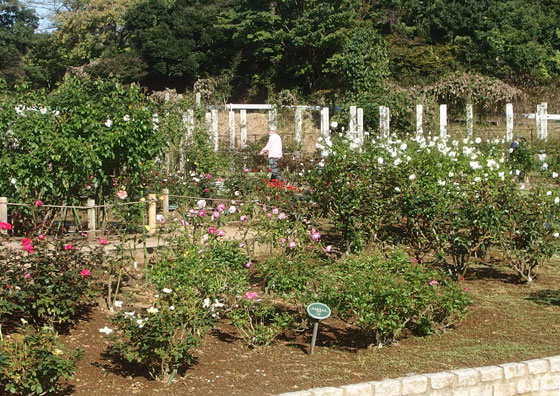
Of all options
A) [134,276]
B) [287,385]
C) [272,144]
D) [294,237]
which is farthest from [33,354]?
[272,144]

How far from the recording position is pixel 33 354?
16.6 ft

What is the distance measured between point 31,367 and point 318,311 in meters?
2.17

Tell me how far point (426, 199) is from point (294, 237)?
1.52 metres

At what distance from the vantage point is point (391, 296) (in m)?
6.28

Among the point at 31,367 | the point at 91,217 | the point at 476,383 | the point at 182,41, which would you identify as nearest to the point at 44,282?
the point at 31,367

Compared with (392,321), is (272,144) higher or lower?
higher

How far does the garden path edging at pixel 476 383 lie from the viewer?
521cm

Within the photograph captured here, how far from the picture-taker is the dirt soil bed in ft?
18.6

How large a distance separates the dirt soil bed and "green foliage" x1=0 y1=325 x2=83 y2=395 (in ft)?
1.20

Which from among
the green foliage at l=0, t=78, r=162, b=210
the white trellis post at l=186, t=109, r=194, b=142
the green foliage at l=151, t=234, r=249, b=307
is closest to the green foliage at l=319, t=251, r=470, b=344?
the green foliage at l=151, t=234, r=249, b=307

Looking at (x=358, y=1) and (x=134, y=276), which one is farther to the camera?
(x=358, y=1)

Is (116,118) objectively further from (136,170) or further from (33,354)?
(33,354)

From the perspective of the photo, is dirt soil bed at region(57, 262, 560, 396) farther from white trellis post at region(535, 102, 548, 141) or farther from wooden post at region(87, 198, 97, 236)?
white trellis post at region(535, 102, 548, 141)

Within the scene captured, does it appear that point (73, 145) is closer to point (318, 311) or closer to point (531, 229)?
point (318, 311)
